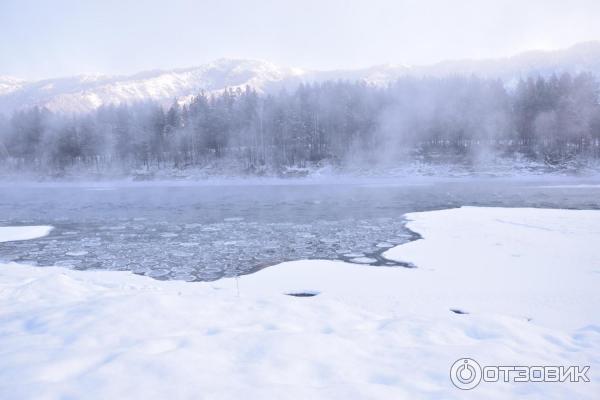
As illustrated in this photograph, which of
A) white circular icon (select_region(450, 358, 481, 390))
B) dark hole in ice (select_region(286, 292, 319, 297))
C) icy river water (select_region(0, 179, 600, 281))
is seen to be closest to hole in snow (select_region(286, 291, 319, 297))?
dark hole in ice (select_region(286, 292, 319, 297))

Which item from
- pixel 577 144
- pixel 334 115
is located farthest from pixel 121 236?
pixel 577 144

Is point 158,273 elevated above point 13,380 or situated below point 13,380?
below

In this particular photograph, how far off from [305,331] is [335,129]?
58850mm

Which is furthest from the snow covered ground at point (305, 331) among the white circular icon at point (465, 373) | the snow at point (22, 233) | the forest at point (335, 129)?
the forest at point (335, 129)

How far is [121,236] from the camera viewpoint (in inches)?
591

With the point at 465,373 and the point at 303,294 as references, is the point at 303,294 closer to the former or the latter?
the point at 303,294

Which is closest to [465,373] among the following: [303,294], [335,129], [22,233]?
[303,294]

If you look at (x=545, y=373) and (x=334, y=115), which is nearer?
(x=545, y=373)

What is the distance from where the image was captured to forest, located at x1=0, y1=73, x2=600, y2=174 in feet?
181

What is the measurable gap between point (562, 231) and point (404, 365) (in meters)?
12.5

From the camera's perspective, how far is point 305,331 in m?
4.53

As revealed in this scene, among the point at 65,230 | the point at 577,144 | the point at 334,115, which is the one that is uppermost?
the point at 334,115

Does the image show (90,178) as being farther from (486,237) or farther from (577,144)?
(577,144)

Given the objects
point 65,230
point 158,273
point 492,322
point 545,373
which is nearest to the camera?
point 545,373
